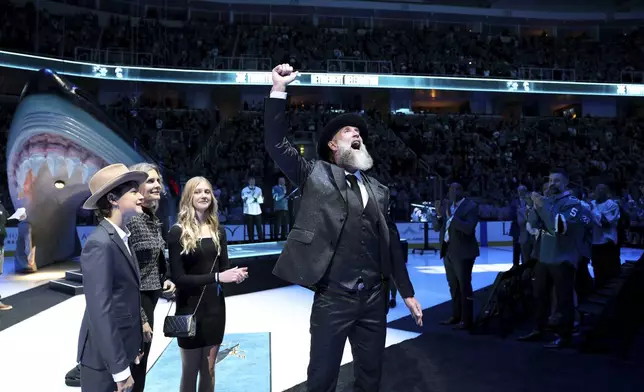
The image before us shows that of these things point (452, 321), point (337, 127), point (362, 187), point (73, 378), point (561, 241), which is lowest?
point (452, 321)

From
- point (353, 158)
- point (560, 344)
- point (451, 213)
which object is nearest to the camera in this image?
point (353, 158)

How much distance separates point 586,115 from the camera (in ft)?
89.0

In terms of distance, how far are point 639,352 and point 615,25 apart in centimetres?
2975

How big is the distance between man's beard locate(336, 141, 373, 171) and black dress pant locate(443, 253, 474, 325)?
10.6ft

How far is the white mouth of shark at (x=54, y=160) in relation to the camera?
25.7 feet

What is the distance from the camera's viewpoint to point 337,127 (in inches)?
99.4

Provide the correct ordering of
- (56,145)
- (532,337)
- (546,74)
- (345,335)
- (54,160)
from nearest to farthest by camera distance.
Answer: (345,335), (532,337), (56,145), (54,160), (546,74)

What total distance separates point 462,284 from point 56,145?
6.20 meters

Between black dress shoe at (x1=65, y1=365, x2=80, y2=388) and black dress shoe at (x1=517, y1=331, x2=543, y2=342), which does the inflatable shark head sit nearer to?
A: black dress shoe at (x1=65, y1=365, x2=80, y2=388)

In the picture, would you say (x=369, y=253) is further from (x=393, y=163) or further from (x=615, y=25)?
(x=615, y=25)

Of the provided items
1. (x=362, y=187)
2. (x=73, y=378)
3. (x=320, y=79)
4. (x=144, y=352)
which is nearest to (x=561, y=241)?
(x=362, y=187)

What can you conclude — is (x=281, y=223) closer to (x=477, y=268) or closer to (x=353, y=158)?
(x=477, y=268)

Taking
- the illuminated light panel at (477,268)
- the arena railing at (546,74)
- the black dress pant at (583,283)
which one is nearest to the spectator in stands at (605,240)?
the black dress pant at (583,283)

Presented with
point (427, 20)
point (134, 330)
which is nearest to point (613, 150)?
point (427, 20)
